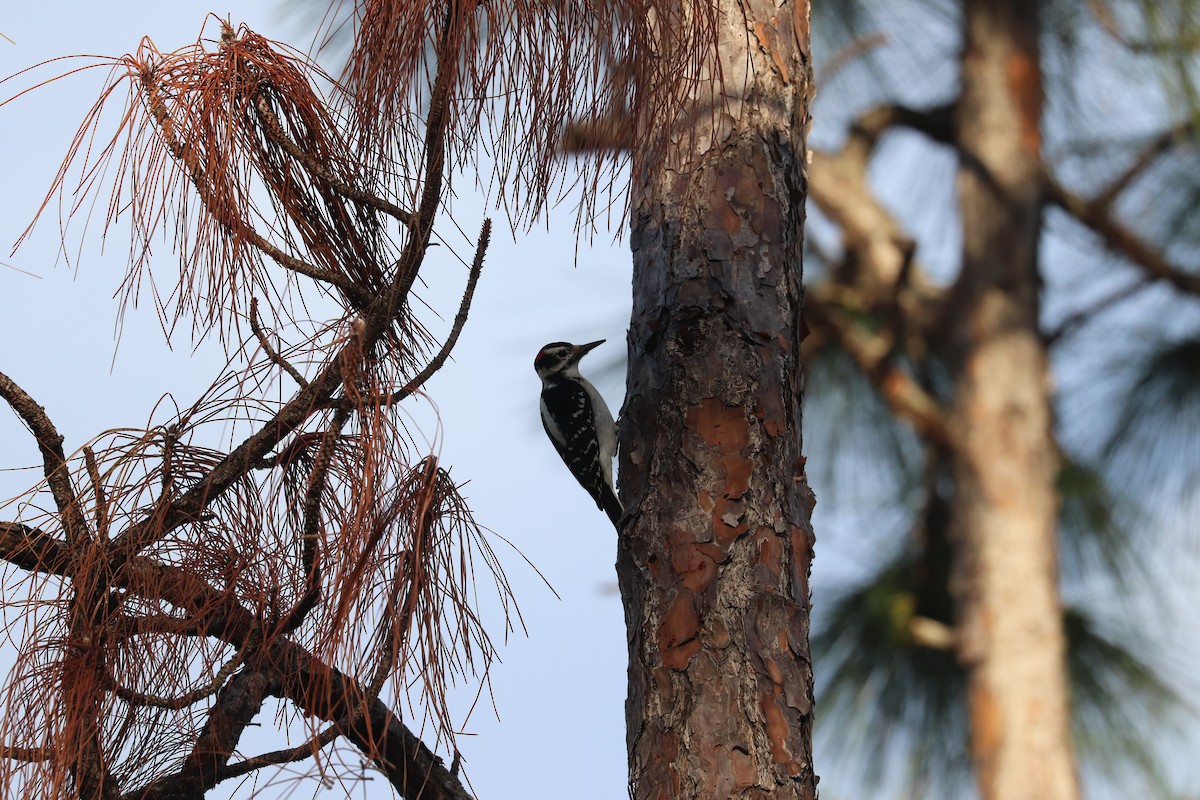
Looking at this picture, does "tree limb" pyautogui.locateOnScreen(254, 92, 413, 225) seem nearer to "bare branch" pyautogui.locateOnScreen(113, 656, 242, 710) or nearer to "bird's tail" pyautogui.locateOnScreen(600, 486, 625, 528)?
"bare branch" pyautogui.locateOnScreen(113, 656, 242, 710)

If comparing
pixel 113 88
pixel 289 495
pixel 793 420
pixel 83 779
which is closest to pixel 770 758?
pixel 793 420

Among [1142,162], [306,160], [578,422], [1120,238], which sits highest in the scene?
[1142,162]

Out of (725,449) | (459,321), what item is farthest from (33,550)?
(725,449)

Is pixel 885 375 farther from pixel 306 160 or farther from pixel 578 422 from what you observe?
pixel 306 160

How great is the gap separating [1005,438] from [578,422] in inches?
86.8

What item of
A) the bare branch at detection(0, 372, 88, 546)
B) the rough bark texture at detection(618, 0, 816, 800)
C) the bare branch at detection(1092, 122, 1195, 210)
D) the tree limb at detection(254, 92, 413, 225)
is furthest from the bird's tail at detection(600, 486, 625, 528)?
the bare branch at detection(1092, 122, 1195, 210)

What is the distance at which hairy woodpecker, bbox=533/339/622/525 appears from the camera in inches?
130

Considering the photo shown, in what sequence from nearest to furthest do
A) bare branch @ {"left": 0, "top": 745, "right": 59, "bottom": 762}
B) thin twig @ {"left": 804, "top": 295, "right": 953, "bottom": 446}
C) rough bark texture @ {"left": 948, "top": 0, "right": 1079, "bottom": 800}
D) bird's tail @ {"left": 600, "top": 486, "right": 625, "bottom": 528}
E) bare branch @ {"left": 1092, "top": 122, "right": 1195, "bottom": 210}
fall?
bare branch @ {"left": 0, "top": 745, "right": 59, "bottom": 762} < bird's tail @ {"left": 600, "top": 486, "right": 625, "bottom": 528} < rough bark texture @ {"left": 948, "top": 0, "right": 1079, "bottom": 800} < thin twig @ {"left": 804, "top": 295, "right": 953, "bottom": 446} < bare branch @ {"left": 1092, "top": 122, "right": 1195, "bottom": 210}

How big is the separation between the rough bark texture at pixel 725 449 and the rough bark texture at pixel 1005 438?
2.97m

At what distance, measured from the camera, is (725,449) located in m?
1.84

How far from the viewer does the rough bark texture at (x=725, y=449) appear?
170 cm

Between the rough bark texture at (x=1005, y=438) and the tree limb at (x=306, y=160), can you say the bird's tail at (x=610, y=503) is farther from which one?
the rough bark texture at (x=1005, y=438)

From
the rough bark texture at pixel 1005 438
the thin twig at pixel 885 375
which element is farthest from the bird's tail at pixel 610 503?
the thin twig at pixel 885 375

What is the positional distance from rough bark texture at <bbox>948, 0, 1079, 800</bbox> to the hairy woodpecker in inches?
74.8
